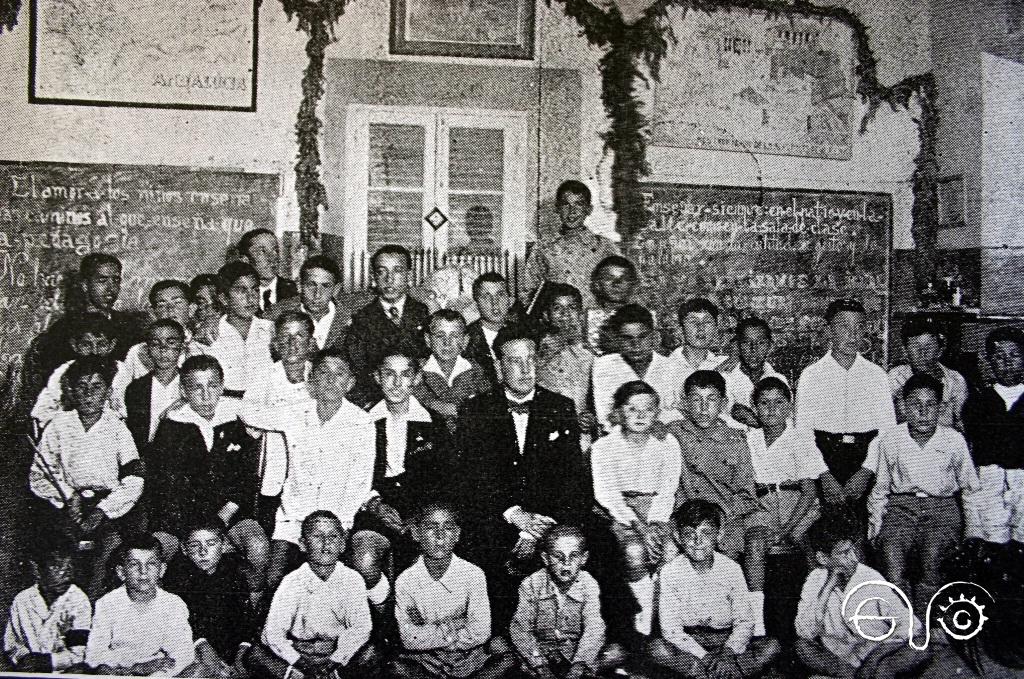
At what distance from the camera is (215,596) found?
3.35 m

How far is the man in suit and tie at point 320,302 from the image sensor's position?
134 inches

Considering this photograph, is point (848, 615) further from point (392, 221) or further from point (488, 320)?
point (392, 221)

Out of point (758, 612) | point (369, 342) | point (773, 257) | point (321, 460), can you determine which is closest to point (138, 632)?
point (321, 460)

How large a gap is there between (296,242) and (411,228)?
45 centimetres

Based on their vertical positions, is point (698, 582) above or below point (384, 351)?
below

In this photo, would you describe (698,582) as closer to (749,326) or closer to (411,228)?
(749,326)

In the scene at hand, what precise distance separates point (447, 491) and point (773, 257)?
62.9 inches

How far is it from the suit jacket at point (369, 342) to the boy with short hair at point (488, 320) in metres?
0.26

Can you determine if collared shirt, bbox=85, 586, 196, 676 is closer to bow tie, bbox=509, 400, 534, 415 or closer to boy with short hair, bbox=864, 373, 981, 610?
bow tie, bbox=509, 400, 534, 415

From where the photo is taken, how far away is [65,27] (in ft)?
11.2

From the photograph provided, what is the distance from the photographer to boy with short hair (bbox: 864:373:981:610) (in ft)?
11.5

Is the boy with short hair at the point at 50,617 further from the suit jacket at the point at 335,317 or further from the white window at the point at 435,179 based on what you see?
the white window at the point at 435,179

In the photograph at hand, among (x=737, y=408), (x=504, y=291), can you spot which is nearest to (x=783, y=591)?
(x=737, y=408)

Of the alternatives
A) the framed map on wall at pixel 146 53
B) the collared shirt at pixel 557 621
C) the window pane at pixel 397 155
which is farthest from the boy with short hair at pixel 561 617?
the framed map on wall at pixel 146 53
